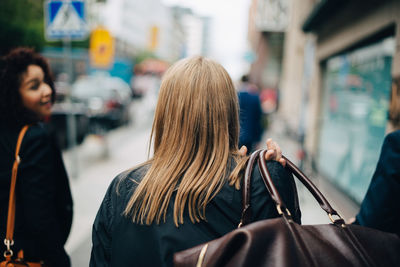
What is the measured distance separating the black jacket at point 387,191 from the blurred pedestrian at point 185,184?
1.65ft

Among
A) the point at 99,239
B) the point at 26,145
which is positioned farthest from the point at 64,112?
the point at 99,239

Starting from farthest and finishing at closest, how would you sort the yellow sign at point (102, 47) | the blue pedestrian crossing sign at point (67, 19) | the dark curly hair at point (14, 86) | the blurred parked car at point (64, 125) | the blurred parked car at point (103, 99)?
the blurred parked car at point (103, 99) → the yellow sign at point (102, 47) → the blurred parked car at point (64, 125) → the blue pedestrian crossing sign at point (67, 19) → the dark curly hair at point (14, 86)

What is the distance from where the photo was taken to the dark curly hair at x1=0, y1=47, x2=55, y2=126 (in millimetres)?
A: 2211

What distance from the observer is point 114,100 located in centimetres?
1488

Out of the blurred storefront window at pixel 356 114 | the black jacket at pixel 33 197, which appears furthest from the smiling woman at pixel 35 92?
the blurred storefront window at pixel 356 114

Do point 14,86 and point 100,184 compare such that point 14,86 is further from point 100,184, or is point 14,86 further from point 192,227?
point 100,184

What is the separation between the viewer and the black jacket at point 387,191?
1.55m

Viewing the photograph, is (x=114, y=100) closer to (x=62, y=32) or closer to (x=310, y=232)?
(x=62, y=32)

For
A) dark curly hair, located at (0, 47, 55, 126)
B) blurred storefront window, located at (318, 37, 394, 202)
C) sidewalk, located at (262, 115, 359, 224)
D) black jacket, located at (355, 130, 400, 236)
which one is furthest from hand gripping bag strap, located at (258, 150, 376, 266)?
blurred storefront window, located at (318, 37, 394, 202)

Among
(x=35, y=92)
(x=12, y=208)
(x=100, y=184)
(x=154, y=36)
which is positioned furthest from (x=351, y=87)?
(x=154, y=36)

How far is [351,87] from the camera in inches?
270

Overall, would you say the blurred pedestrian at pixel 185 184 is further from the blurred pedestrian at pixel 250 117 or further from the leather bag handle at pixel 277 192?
the blurred pedestrian at pixel 250 117

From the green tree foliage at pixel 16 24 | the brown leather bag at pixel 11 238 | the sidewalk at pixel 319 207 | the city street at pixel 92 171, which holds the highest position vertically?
the green tree foliage at pixel 16 24

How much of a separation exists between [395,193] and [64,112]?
28.9 feet
